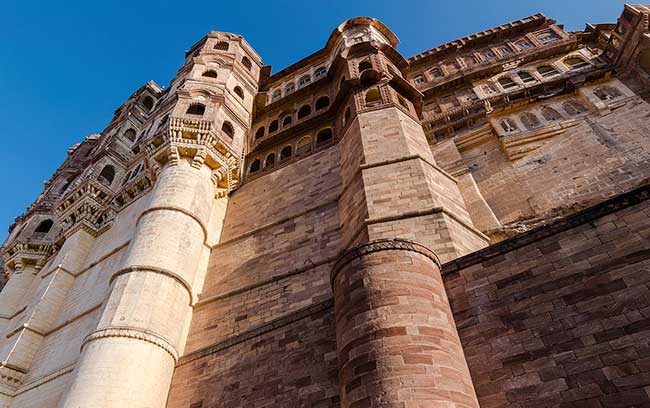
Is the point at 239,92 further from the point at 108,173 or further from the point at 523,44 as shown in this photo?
the point at 523,44

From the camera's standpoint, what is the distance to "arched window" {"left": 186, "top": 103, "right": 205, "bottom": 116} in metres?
14.4

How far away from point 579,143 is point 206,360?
9.83 metres

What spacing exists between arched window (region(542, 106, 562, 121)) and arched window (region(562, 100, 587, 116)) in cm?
28

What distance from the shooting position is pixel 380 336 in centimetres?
540

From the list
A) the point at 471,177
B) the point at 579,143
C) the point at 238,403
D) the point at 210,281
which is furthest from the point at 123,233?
the point at 579,143

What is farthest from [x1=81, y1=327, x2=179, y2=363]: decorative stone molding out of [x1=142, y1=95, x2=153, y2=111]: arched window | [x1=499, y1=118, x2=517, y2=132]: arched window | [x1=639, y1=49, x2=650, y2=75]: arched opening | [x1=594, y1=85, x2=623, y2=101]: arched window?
[x1=142, y1=95, x2=153, y2=111]: arched window

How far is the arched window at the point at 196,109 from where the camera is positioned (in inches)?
565

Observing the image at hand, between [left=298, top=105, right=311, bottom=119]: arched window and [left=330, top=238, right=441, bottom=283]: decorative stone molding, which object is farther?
[left=298, top=105, right=311, bottom=119]: arched window

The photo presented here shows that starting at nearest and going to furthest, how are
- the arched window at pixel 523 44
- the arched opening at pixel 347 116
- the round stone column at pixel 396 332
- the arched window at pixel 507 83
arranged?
1. the round stone column at pixel 396 332
2. the arched opening at pixel 347 116
3. the arched window at pixel 507 83
4. the arched window at pixel 523 44

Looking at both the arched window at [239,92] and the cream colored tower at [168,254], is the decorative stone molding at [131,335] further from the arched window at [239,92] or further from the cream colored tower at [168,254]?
the arched window at [239,92]

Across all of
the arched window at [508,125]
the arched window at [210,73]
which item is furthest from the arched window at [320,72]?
the arched window at [508,125]

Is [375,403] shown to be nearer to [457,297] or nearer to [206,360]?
[457,297]

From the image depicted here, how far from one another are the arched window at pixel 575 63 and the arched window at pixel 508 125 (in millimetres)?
3475

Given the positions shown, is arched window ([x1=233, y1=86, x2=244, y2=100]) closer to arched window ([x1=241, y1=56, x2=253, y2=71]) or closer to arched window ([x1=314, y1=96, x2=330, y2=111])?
arched window ([x1=241, y1=56, x2=253, y2=71])
